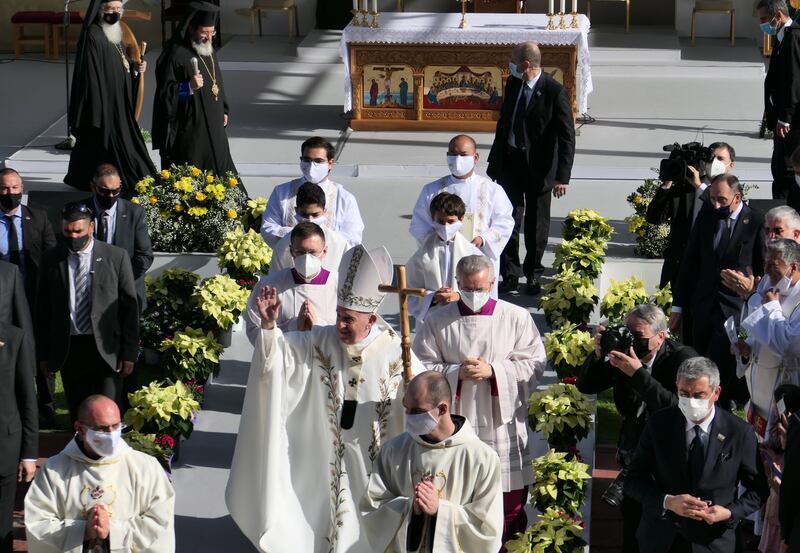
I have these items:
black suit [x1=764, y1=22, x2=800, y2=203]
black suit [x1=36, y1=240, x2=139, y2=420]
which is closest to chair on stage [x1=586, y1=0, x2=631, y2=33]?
black suit [x1=764, y1=22, x2=800, y2=203]

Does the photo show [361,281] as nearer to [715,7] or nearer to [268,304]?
[268,304]

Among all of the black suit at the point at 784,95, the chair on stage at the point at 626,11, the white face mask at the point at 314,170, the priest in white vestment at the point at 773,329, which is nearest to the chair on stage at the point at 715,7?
the chair on stage at the point at 626,11

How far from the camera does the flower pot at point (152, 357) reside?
460 inches

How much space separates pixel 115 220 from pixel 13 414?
8.48ft

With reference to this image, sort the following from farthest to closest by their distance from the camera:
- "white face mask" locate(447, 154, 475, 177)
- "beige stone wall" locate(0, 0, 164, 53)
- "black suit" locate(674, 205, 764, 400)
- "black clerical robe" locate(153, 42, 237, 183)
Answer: "beige stone wall" locate(0, 0, 164, 53), "black clerical robe" locate(153, 42, 237, 183), "white face mask" locate(447, 154, 475, 177), "black suit" locate(674, 205, 764, 400)

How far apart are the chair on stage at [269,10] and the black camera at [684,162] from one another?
1246cm

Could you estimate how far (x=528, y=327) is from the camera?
29.6 ft

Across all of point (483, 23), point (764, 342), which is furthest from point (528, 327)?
point (483, 23)

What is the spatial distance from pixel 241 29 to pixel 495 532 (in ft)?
57.2

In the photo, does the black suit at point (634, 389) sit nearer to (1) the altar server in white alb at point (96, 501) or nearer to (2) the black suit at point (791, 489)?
(2) the black suit at point (791, 489)

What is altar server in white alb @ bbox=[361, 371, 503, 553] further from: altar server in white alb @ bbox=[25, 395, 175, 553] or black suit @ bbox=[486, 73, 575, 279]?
black suit @ bbox=[486, 73, 575, 279]

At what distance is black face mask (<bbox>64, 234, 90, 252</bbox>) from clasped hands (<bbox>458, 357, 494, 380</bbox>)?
255 centimetres

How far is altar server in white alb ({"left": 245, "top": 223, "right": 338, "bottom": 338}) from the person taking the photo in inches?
375

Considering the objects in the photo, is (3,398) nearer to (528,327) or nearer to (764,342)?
(528,327)
